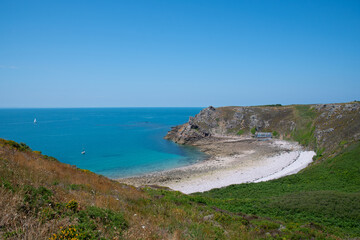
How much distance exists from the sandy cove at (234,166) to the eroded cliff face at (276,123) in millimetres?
5897

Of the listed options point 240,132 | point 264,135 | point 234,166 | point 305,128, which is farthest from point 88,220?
point 240,132

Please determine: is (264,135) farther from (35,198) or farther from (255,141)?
(35,198)

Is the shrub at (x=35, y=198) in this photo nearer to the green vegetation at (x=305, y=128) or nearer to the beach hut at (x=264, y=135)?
the green vegetation at (x=305, y=128)

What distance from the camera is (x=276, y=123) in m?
87.1

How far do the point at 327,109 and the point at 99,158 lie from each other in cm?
7650

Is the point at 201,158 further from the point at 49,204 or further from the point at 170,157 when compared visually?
the point at 49,204

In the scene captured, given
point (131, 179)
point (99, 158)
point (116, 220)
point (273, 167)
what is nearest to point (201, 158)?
point (273, 167)

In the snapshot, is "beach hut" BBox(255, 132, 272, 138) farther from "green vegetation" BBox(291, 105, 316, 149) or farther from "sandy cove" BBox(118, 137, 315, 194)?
"green vegetation" BBox(291, 105, 316, 149)

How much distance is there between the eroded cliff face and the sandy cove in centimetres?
590

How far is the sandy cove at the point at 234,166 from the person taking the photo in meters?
37.4

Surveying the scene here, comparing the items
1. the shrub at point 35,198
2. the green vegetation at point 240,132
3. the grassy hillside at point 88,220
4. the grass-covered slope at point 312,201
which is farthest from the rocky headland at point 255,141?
the shrub at point 35,198

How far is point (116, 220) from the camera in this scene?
715 centimetres

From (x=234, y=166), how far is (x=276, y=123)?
158 feet

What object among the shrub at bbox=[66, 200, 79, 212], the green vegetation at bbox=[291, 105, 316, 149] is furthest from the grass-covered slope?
the green vegetation at bbox=[291, 105, 316, 149]
